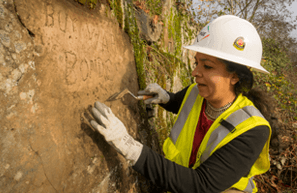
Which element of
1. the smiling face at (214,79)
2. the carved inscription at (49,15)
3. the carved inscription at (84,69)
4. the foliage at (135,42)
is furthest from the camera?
the foliage at (135,42)

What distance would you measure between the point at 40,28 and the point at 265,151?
187cm

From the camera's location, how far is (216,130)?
143cm

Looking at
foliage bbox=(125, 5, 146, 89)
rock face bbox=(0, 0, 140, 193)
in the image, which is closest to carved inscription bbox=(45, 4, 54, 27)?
rock face bbox=(0, 0, 140, 193)

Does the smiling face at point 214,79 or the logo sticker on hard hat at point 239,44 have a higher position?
the logo sticker on hard hat at point 239,44

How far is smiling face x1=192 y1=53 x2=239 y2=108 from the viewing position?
1.44 metres

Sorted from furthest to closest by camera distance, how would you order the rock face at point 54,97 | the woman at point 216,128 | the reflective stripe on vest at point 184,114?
1. the reflective stripe on vest at point 184,114
2. the woman at point 216,128
3. the rock face at point 54,97

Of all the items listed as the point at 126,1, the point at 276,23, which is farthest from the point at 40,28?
the point at 276,23

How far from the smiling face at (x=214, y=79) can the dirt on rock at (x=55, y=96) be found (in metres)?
0.76

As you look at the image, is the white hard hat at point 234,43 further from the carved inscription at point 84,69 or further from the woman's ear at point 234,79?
the carved inscription at point 84,69

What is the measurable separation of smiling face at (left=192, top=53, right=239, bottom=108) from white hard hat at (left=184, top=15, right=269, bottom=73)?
76 millimetres

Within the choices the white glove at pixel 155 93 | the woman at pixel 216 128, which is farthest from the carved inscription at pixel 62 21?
the white glove at pixel 155 93

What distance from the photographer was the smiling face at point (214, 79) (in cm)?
144

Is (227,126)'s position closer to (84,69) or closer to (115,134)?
(115,134)

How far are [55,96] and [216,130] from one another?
119cm
